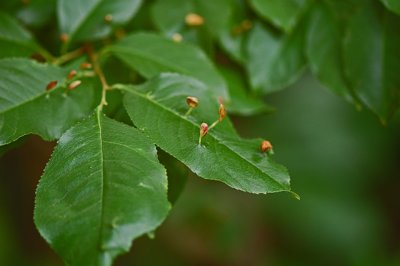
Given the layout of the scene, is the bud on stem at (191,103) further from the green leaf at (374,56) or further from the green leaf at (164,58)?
the green leaf at (374,56)

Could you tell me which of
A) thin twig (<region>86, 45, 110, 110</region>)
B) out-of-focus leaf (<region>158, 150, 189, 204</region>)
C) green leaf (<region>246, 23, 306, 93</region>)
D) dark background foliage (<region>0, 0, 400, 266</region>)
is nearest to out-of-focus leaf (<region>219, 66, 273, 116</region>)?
green leaf (<region>246, 23, 306, 93</region>)

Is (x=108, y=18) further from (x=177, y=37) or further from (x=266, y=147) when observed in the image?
(x=266, y=147)

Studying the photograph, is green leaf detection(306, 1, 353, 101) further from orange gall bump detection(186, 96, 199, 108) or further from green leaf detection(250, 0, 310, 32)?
orange gall bump detection(186, 96, 199, 108)

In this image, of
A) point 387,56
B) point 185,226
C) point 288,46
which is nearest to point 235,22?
point 288,46

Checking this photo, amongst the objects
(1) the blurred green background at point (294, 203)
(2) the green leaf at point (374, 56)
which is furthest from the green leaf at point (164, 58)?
(1) the blurred green background at point (294, 203)

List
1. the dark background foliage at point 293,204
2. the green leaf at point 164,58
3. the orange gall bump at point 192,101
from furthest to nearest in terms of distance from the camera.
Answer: the dark background foliage at point 293,204 < the green leaf at point 164,58 < the orange gall bump at point 192,101

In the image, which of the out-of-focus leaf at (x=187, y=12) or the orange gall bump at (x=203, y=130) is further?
the out-of-focus leaf at (x=187, y=12)
